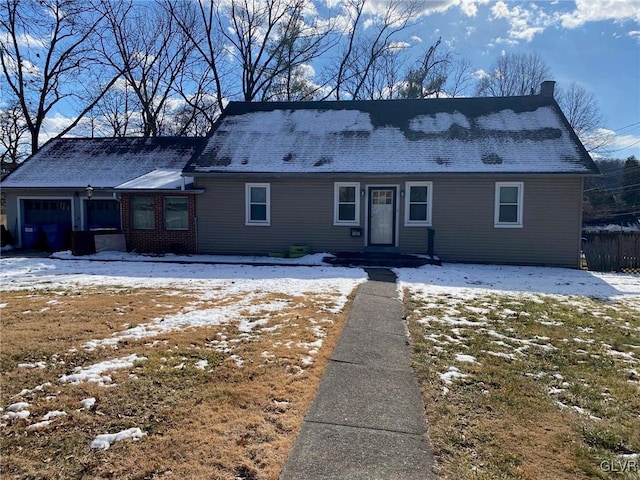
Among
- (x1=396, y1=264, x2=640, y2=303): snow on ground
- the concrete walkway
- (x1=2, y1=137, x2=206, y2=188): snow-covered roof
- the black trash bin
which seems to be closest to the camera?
the concrete walkway

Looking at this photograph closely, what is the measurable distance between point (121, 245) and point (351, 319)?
10799mm

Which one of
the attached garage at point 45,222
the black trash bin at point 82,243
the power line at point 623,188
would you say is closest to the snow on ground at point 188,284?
the black trash bin at point 82,243

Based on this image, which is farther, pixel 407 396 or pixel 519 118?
pixel 519 118

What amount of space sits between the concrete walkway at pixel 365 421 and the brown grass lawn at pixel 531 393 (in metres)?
0.16

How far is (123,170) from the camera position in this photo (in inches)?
656

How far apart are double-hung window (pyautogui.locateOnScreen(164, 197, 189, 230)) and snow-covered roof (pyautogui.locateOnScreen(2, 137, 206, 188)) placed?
3143 mm

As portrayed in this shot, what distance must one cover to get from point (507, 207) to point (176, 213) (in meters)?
10.9

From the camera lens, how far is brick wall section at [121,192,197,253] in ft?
44.3

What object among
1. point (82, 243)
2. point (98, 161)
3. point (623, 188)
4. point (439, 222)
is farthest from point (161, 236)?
point (623, 188)

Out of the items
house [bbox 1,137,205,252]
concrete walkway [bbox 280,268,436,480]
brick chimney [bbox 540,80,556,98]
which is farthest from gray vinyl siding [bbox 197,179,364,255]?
brick chimney [bbox 540,80,556,98]

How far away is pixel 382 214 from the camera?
13.0 metres

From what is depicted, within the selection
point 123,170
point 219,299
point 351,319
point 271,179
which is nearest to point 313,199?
point 271,179

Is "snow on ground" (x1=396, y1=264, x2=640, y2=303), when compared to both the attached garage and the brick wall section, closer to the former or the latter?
the brick wall section

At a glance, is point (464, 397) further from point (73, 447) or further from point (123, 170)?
point (123, 170)
